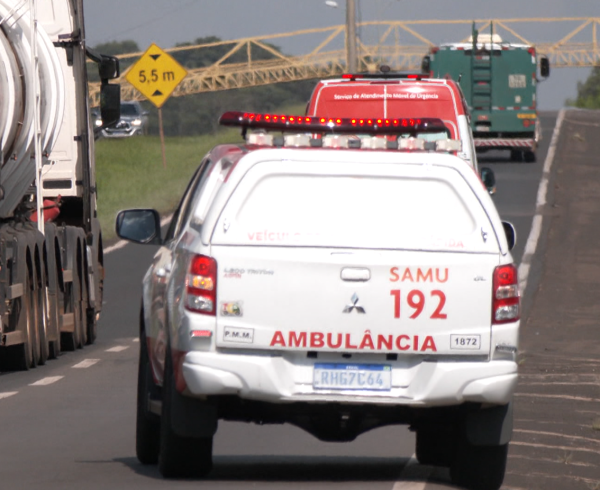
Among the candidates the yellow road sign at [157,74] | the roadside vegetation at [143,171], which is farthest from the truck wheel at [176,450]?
the yellow road sign at [157,74]

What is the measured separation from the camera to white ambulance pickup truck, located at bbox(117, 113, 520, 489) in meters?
8.36

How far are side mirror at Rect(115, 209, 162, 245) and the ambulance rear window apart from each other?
1.63 m

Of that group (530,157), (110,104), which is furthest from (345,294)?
(530,157)

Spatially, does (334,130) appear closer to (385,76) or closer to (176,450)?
(176,450)

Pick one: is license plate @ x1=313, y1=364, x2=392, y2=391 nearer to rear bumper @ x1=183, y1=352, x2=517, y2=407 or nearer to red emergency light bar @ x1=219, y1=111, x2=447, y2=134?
rear bumper @ x1=183, y1=352, x2=517, y2=407

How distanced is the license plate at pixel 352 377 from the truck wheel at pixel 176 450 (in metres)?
0.79

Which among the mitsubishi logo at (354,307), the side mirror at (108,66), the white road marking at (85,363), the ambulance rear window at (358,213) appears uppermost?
the side mirror at (108,66)

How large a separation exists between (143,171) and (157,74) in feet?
27.2

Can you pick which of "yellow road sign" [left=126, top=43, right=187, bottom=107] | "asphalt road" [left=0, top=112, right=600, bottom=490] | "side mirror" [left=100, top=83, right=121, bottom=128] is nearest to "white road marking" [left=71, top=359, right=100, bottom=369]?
"asphalt road" [left=0, top=112, right=600, bottom=490]

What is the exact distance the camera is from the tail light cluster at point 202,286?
8.40 metres

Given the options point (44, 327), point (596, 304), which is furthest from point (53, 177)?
point (596, 304)

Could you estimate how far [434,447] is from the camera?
394 inches

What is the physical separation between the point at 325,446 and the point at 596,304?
A: 40.5 feet

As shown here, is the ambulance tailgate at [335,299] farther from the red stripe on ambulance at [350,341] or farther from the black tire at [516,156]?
Result: the black tire at [516,156]
